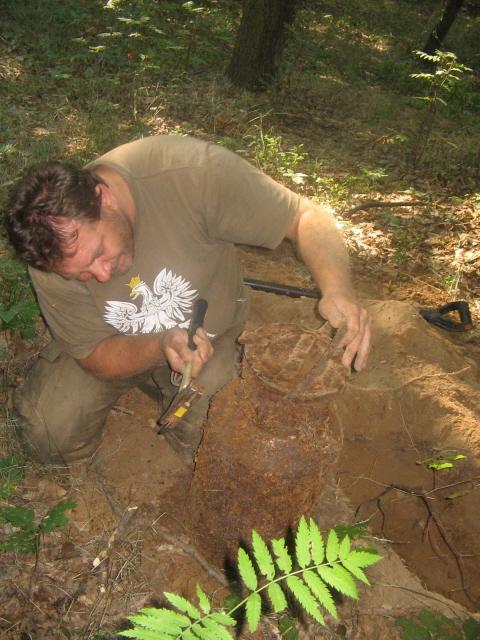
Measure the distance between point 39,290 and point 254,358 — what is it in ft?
3.58

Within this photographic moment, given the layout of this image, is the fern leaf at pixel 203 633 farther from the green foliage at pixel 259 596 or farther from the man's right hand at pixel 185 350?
the man's right hand at pixel 185 350

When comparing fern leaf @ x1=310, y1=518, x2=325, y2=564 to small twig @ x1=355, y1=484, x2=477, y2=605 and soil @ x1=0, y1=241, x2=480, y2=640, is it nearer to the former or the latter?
soil @ x1=0, y1=241, x2=480, y2=640

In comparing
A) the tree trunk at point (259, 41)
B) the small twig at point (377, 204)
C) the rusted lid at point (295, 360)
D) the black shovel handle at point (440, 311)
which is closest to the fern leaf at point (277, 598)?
the rusted lid at point (295, 360)

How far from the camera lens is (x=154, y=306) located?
8.01 feet

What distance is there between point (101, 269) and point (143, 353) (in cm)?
45

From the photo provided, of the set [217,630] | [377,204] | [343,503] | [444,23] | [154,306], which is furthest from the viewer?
[444,23]

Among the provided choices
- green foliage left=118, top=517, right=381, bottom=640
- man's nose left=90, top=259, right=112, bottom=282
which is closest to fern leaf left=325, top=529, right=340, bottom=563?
green foliage left=118, top=517, right=381, bottom=640

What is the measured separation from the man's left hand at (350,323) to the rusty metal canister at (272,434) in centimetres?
6

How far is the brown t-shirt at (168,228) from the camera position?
2.25 m

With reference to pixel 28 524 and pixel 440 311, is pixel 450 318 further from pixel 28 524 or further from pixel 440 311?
pixel 28 524

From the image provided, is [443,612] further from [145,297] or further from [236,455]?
[145,297]

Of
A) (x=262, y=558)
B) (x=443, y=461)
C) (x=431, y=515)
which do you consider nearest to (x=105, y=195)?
(x=262, y=558)

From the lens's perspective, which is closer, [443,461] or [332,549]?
[332,549]

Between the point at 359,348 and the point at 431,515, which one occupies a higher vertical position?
the point at 359,348
